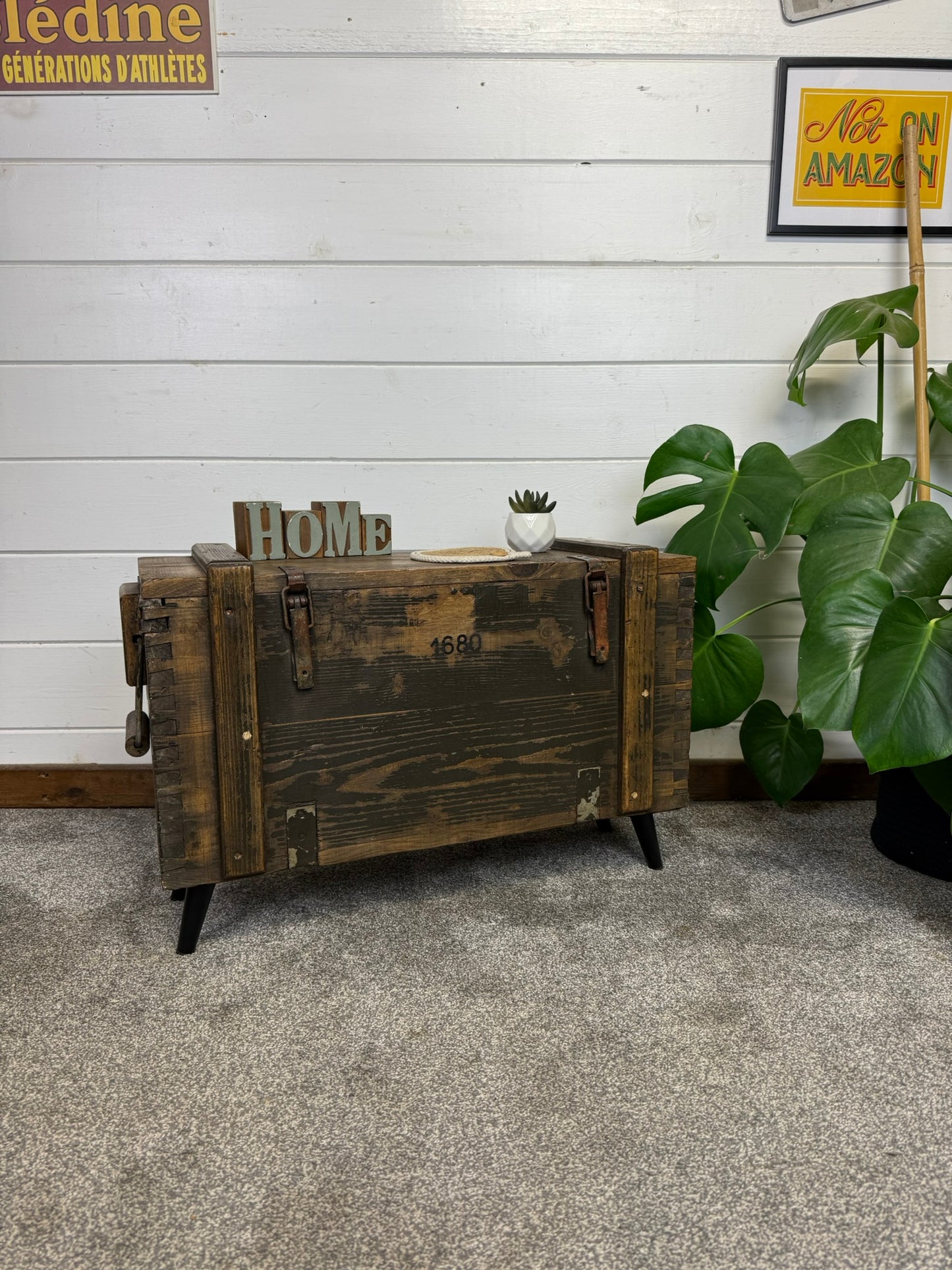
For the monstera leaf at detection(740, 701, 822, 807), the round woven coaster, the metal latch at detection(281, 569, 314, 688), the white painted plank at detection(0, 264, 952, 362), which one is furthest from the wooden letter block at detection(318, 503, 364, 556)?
the monstera leaf at detection(740, 701, 822, 807)

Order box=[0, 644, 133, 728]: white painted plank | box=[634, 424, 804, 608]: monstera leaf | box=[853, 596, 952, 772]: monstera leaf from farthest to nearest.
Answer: box=[0, 644, 133, 728]: white painted plank → box=[634, 424, 804, 608]: monstera leaf → box=[853, 596, 952, 772]: monstera leaf

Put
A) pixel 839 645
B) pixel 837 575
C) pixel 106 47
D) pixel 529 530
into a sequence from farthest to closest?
pixel 106 47 < pixel 529 530 < pixel 837 575 < pixel 839 645

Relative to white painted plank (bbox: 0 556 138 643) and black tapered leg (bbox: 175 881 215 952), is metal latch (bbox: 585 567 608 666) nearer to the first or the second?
black tapered leg (bbox: 175 881 215 952)

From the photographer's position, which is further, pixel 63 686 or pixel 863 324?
pixel 63 686

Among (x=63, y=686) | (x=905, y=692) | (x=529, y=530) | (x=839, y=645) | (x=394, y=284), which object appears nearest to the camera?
(x=905, y=692)

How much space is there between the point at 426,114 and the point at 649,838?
147cm

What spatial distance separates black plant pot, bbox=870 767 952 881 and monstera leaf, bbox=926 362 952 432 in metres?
0.68

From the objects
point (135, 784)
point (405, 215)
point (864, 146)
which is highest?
point (864, 146)

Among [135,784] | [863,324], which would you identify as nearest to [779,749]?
[863,324]

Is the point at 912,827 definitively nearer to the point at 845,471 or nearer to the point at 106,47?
the point at 845,471

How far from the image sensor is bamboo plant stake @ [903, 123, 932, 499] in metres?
1.60

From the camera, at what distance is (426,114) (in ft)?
5.37

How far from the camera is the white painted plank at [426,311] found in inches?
65.6

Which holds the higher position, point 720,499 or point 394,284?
point 394,284
